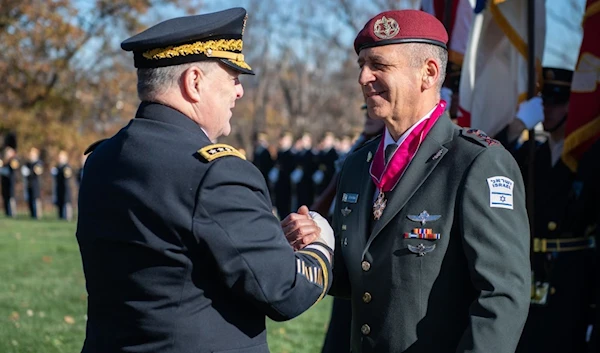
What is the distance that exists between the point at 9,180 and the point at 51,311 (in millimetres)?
19504

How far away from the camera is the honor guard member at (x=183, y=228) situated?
2.43 metres

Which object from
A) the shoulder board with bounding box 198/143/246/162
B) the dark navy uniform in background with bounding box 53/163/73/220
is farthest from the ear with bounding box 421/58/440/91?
the dark navy uniform in background with bounding box 53/163/73/220

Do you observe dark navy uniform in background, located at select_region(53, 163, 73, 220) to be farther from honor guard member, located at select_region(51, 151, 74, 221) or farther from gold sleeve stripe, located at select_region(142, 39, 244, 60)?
gold sleeve stripe, located at select_region(142, 39, 244, 60)

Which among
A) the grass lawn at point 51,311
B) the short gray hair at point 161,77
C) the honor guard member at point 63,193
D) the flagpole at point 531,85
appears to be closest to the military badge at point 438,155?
the short gray hair at point 161,77

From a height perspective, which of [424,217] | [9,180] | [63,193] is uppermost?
[424,217]

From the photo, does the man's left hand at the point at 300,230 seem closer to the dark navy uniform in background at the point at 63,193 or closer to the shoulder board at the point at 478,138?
the shoulder board at the point at 478,138

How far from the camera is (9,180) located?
26.6m

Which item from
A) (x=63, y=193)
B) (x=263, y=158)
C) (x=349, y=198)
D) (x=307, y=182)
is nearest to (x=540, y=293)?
(x=349, y=198)

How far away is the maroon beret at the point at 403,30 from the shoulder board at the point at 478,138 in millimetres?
323

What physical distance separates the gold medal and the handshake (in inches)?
8.8

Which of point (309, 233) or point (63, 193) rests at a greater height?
point (309, 233)

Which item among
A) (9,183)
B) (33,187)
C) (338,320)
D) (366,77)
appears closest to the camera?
(366,77)

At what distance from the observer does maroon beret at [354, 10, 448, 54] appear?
294cm

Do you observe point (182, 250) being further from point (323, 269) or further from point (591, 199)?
point (591, 199)
